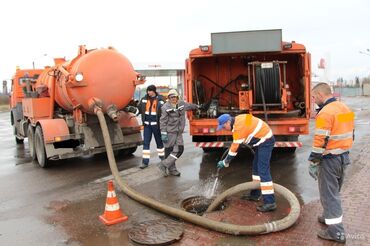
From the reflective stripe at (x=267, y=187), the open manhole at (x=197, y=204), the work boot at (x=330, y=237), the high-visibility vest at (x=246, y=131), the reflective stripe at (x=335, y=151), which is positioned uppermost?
the high-visibility vest at (x=246, y=131)

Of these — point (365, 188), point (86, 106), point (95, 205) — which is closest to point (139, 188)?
point (95, 205)

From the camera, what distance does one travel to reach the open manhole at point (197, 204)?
566cm

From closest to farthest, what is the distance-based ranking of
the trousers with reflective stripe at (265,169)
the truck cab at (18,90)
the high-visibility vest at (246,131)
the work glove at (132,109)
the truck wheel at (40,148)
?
the high-visibility vest at (246,131) < the trousers with reflective stripe at (265,169) < the truck wheel at (40,148) < the work glove at (132,109) < the truck cab at (18,90)

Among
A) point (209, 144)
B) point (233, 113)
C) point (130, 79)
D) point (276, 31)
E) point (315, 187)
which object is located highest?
point (276, 31)

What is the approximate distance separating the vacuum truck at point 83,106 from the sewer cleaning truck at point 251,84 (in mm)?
1517

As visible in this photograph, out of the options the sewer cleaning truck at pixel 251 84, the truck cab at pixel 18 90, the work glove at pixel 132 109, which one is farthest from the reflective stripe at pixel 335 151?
the truck cab at pixel 18 90

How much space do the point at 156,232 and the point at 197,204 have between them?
1.31m

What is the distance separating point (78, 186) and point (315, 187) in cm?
412

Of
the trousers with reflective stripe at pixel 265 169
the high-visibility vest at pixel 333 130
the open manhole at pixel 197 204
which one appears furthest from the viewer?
the open manhole at pixel 197 204

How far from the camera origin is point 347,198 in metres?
5.68

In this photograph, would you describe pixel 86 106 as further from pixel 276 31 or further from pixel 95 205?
pixel 276 31

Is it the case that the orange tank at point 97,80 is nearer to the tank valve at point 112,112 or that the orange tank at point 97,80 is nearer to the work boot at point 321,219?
the tank valve at point 112,112

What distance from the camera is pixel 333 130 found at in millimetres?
4160

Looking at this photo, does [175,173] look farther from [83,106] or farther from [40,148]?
[40,148]
